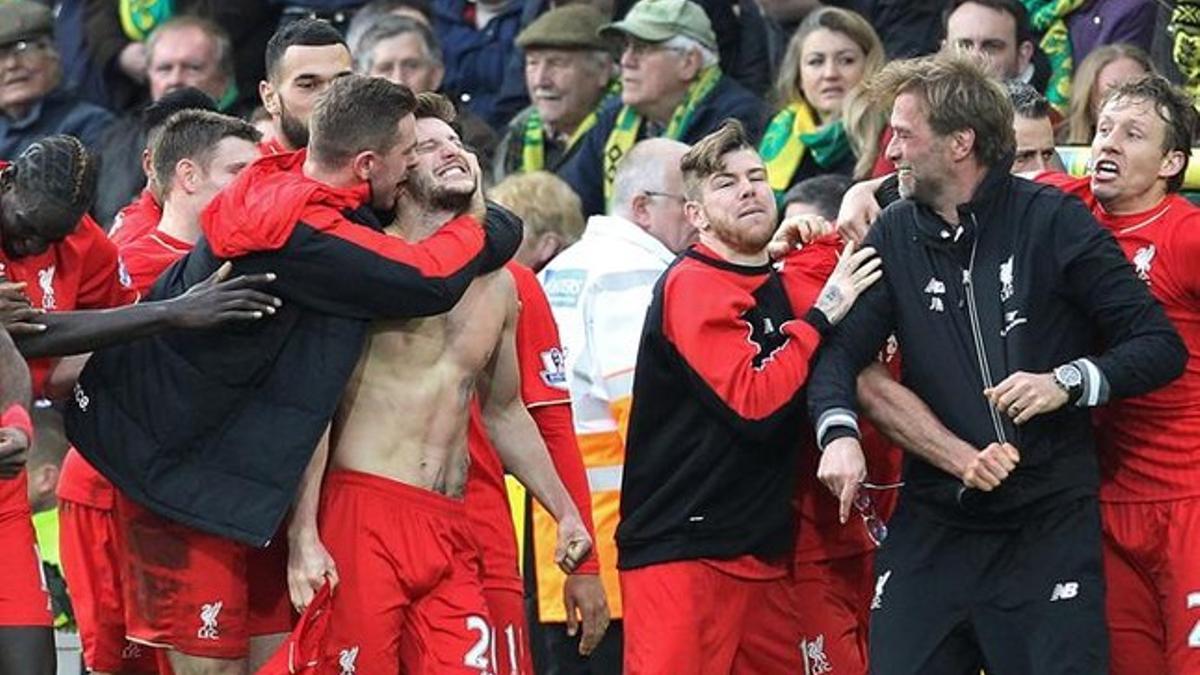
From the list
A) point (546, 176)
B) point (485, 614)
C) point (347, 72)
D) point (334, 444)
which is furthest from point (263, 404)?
point (546, 176)

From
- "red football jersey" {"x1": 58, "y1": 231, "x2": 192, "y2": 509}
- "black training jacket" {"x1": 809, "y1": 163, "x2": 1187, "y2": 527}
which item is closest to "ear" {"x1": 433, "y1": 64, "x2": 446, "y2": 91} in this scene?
"red football jersey" {"x1": 58, "y1": 231, "x2": 192, "y2": 509}

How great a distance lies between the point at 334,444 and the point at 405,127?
40.7 inches

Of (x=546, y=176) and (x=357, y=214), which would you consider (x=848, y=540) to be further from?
(x=546, y=176)

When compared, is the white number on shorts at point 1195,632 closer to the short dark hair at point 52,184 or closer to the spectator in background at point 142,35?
the short dark hair at point 52,184

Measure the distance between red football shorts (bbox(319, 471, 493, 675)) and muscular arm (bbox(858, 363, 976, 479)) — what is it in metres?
1.41

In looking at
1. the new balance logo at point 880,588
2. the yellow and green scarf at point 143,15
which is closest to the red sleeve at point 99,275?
the new balance logo at point 880,588

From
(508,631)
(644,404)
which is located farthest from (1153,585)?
(508,631)

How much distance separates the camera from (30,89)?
15.6 metres

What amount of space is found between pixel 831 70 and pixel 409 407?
4.23m

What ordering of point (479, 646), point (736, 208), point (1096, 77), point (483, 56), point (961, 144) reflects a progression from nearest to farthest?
1. point (479, 646)
2. point (961, 144)
3. point (736, 208)
4. point (1096, 77)
5. point (483, 56)

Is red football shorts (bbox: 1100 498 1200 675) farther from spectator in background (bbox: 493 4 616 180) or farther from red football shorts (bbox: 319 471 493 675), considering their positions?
spectator in background (bbox: 493 4 616 180)

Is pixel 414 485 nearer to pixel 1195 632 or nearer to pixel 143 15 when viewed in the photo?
pixel 1195 632

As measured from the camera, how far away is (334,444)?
31.5 feet

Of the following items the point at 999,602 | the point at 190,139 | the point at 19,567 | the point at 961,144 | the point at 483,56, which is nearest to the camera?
the point at 999,602
